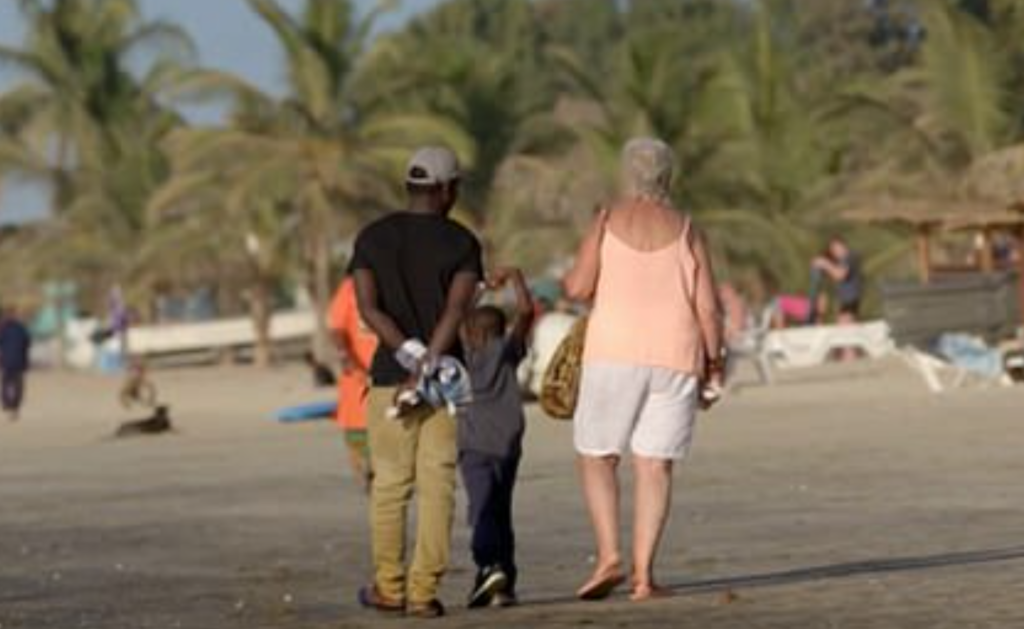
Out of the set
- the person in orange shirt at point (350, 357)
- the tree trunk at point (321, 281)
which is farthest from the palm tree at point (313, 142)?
the person in orange shirt at point (350, 357)

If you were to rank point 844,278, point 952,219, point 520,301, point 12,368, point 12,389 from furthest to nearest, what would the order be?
point 844,278
point 12,368
point 12,389
point 952,219
point 520,301

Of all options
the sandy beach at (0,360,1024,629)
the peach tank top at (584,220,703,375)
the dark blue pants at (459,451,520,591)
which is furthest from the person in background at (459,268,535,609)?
the peach tank top at (584,220,703,375)

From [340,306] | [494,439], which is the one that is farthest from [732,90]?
[494,439]

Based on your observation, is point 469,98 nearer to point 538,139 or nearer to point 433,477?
point 538,139

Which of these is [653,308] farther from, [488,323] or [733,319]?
[733,319]

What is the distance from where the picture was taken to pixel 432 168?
408 inches

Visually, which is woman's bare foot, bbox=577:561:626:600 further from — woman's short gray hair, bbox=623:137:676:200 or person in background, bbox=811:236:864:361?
person in background, bbox=811:236:864:361

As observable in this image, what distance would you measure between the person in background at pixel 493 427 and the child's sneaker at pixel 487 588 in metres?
0.16

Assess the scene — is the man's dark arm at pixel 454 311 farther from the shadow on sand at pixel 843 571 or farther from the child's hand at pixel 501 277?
the shadow on sand at pixel 843 571

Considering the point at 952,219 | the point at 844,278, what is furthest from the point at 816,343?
the point at 952,219

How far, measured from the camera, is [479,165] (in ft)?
183

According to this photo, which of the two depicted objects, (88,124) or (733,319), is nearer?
(733,319)

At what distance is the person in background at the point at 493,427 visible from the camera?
1091 cm

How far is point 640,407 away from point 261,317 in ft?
148
